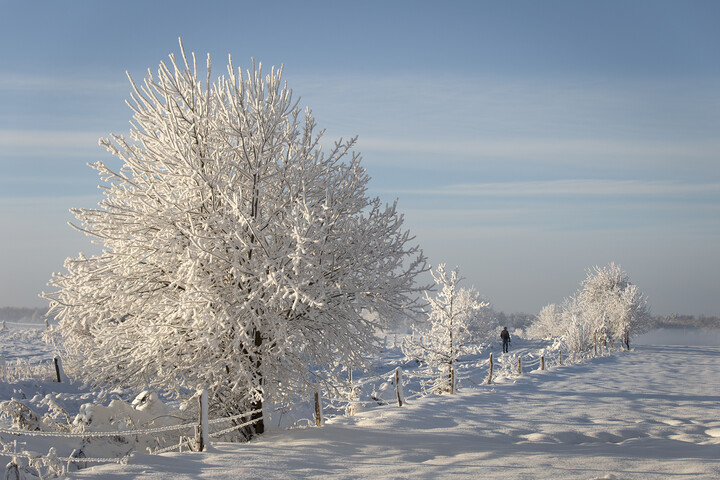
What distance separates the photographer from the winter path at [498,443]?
22.9ft

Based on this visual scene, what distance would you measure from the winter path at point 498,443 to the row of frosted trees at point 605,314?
20.0 meters

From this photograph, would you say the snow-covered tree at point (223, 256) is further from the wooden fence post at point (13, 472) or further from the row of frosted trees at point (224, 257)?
the wooden fence post at point (13, 472)

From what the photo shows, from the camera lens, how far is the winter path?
6.98 metres

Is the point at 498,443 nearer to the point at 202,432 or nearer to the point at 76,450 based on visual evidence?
the point at 202,432

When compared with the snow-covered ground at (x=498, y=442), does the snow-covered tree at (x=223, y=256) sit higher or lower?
higher

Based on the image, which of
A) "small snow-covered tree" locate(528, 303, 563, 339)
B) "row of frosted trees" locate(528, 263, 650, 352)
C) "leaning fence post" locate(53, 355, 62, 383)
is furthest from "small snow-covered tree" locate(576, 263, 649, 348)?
"leaning fence post" locate(53, 355, 62, 383)

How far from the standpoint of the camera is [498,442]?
32.8 ft

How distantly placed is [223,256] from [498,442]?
19.9 feet

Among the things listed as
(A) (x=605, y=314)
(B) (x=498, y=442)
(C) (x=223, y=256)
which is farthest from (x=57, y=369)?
(A) (x=605, y=314)

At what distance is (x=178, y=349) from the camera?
10.1 meters

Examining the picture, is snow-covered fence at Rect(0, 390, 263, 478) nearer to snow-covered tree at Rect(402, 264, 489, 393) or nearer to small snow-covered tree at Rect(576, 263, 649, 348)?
snow-covered tree at Rect(402, 264, 489, 393)

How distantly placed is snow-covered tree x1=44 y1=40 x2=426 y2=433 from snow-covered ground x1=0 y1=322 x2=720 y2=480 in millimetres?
1694

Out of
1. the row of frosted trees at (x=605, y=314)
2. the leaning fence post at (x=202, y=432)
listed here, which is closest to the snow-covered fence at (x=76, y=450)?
the leaning fence post at (x=202, y=432)

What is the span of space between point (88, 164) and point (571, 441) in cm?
1088
